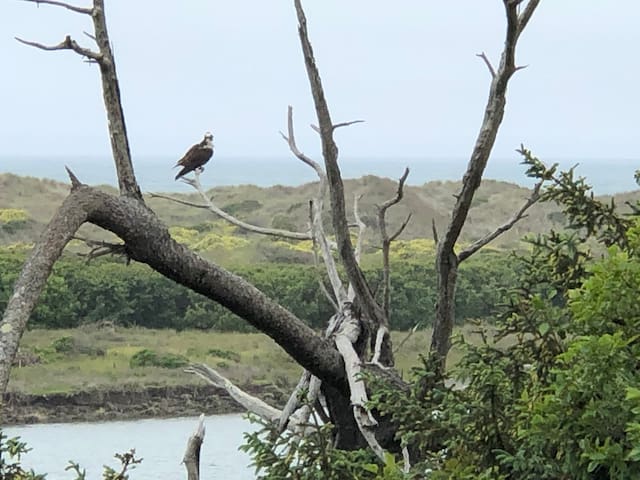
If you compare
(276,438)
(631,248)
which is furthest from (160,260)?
(631,248)

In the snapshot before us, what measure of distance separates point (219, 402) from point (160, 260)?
454 cm

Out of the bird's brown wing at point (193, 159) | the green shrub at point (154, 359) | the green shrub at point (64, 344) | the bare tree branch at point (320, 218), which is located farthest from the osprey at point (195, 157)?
the green shrub at point (64, 344)

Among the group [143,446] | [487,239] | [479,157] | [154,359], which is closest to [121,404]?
[154,359]

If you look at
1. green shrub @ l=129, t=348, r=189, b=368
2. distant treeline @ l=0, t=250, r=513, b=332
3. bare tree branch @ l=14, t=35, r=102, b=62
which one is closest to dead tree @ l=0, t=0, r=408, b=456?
bare tree branch @ l=14, t=35, r=102, b=62

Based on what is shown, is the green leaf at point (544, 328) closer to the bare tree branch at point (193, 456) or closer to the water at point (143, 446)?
the bare tree branch at point (193, 456)

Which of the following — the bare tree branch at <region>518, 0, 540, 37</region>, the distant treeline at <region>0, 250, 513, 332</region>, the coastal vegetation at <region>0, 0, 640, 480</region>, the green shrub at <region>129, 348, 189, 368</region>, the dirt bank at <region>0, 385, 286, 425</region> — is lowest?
the dirt bank at <region>0, 385, 286, 425</region>

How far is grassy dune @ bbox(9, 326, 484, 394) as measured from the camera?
7.80 meters

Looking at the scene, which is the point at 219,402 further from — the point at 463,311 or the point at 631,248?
the point at 631,248

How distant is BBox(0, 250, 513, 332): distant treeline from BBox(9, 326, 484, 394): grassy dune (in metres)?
0.10

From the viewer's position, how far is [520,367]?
2393mm

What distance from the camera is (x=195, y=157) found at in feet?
14.1

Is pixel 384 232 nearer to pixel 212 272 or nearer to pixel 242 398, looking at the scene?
pixel 242 398

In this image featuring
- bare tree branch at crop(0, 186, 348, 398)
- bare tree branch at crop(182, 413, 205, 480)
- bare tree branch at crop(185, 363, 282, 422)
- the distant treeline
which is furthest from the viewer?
the distant treeline

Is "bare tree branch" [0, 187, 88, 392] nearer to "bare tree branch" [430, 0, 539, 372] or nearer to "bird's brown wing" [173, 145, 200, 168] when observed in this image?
"bare tree branch" [430, 0, 539, 372]
